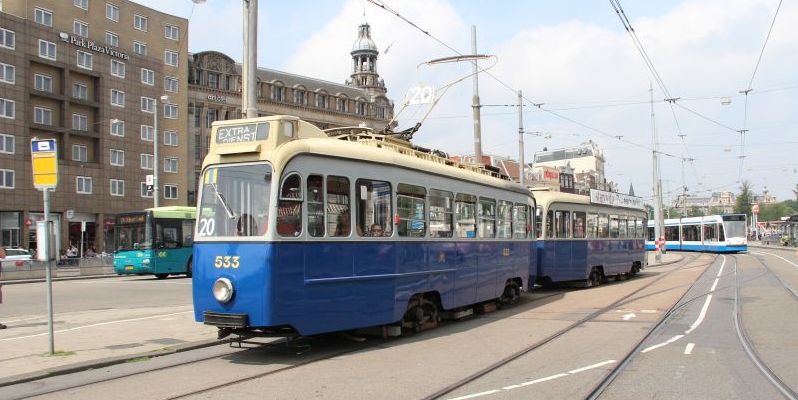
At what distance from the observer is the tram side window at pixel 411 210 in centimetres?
1020

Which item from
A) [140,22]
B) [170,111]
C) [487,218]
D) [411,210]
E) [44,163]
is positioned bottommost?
[487,218]

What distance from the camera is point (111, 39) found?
55.5 m

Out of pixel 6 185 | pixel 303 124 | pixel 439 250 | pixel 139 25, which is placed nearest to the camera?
pixel 303 124

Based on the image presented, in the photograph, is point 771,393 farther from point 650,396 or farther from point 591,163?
point 591,163

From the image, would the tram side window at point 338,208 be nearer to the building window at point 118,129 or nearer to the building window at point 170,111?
the building window at point 118,129

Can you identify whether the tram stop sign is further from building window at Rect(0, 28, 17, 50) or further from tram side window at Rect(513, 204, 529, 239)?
building window at Rect(0, 28, 17, 50)

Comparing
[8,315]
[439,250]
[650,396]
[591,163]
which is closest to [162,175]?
[8,315]

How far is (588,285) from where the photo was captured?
20.9 metres

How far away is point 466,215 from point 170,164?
179ft

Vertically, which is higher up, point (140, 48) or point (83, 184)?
point (140, 48)

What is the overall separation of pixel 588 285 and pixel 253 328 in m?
14.8

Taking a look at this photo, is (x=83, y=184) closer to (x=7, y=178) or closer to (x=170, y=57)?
(x=7, y=178)

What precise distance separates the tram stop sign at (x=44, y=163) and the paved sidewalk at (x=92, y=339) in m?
2.42

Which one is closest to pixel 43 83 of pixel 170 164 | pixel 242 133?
pixel 170 164
